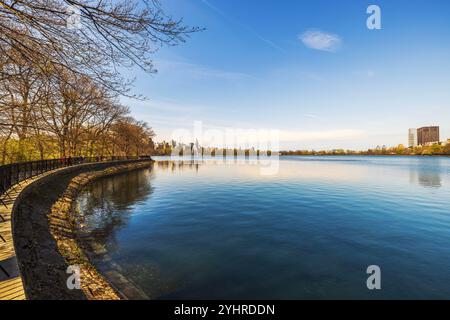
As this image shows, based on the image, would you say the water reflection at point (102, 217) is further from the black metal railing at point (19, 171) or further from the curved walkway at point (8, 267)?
the black metal railing at point (19, 171)

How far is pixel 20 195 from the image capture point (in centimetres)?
1124

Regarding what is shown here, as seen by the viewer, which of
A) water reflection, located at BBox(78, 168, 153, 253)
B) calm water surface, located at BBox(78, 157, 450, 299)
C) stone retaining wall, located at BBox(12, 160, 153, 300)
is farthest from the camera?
water reflection, located at BBox(78, 168, 153, 253)

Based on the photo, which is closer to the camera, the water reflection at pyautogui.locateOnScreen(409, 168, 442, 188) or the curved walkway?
the curved walkway

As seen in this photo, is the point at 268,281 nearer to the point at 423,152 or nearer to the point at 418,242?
the point at 418,242

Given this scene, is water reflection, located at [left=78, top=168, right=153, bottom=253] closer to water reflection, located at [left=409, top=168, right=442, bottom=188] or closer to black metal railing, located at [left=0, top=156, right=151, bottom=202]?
black metal railing, located at [left=0, top=156, right=151, bottom=202]

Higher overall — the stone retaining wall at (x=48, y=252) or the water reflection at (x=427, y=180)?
the stone retaining wall at (x=48, y=252)

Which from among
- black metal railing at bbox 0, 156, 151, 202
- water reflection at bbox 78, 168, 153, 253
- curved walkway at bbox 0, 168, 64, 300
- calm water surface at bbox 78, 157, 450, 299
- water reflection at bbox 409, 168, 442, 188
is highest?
black metal railing at bbox 0, 156, 151, 202

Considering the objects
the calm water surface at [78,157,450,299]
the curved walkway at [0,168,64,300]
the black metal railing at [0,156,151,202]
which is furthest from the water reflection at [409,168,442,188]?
the black metal railing at [0,156,151,202]

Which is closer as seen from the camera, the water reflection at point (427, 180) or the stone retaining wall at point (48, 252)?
the stone retaining wall at point (48, 252)

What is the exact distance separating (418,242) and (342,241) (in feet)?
11.1

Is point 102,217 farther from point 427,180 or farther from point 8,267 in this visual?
point 427,180

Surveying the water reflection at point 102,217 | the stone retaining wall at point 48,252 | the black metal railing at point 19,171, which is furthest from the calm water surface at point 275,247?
the black metal railing at point 19,171

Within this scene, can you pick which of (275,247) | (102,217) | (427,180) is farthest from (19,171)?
(427,180)
